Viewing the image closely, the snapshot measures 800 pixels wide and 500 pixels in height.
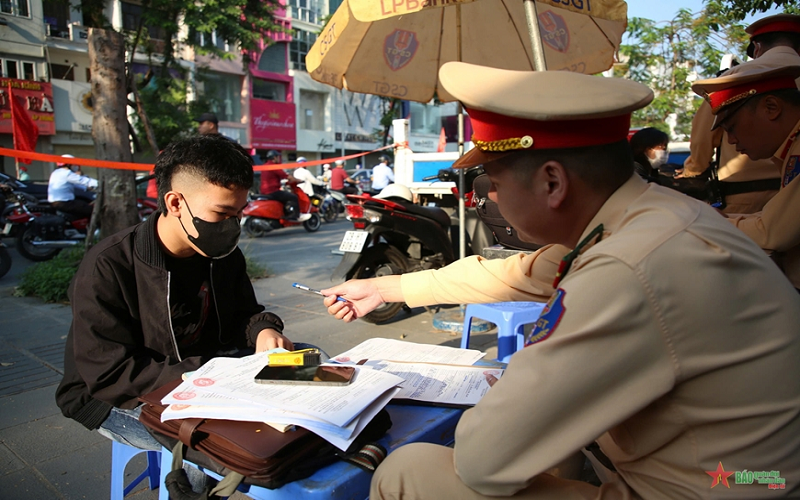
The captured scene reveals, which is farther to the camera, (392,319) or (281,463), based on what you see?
(392,319)

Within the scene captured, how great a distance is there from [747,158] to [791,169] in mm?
1029

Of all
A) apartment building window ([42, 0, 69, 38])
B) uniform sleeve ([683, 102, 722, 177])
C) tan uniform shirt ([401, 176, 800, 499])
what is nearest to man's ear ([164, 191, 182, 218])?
tan uniform shirt ([401, 176, 800, 499])

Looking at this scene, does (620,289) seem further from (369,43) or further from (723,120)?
(369,43)

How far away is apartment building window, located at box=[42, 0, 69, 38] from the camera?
20188mm

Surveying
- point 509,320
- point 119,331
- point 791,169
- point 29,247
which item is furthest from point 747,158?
point 29,247

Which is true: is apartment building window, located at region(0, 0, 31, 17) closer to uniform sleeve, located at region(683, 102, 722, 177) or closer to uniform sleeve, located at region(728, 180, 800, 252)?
uniform sleeve, located at region(683, 102, 722, 177)

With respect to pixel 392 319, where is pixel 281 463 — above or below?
above

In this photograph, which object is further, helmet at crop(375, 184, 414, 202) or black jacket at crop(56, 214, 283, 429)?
helmet at crop(375, 184, 414, 202)

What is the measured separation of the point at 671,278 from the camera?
0.88m

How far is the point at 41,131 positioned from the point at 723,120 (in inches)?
913

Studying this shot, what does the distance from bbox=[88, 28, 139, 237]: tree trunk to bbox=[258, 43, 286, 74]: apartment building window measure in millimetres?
23748

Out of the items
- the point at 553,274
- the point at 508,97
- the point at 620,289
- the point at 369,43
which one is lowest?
the point at 553,274

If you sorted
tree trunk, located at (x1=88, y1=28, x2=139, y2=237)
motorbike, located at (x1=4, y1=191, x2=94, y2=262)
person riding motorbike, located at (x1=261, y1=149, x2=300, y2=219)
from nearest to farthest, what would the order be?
tree trunk, located at (x1=88, y1=28, x2=139, y2=237)
motorbike, located at (x1=4, y1=191, x2=94, y2=262)
person riding motorbike, located at (x1=261, y1=149, x2=300, y2=219)

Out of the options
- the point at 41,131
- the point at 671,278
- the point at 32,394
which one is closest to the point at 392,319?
the point at 32,394
